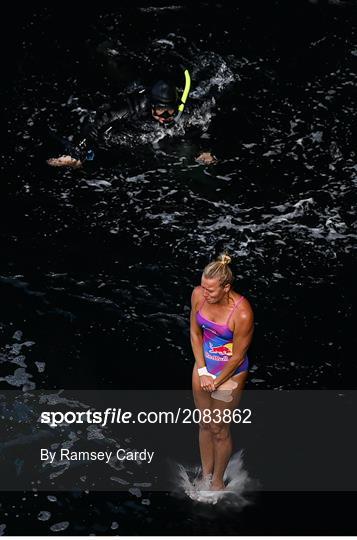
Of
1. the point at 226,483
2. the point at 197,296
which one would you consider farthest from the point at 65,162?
the point at 226,483

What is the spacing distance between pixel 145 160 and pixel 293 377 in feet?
12.3

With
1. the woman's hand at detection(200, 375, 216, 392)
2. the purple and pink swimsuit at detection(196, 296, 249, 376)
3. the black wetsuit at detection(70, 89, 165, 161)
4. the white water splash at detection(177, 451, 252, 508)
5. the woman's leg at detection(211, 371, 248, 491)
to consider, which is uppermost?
the black wetsuit at detection(70, 89, 165, 161)

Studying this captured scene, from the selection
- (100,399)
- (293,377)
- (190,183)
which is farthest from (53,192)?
(293,377)

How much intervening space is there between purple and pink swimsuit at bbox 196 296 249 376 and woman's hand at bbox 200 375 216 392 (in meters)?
0.13

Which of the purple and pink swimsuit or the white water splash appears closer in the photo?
the purple and pink swimsuit

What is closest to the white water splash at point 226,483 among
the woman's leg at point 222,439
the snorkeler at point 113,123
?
the woman's leg at point 222,439

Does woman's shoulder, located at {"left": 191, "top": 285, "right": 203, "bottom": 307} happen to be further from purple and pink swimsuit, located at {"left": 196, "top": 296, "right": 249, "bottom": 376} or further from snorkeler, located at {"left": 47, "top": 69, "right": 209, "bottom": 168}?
snorkeler, located at {"left": 47, "top": 69, "right": 209, "bottom": 168}

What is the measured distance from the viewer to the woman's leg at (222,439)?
7.61 meters

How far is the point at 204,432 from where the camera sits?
7930 mm

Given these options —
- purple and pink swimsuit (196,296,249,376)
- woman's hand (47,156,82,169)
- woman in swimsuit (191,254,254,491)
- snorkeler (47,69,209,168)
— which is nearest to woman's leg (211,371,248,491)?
woman in swimsuit (191,254,254,491)

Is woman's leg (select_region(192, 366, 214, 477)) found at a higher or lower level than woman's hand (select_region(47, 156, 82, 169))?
lower

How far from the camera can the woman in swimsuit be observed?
283 inches

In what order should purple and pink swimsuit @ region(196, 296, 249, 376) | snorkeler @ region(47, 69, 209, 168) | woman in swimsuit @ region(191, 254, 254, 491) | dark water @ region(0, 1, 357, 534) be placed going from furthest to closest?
snorkeler @ region(47, 69, 209, 168) → dark water @ region(0, 1, 357, 534) → purple and pink swimsuit @ region(196, 296, 249, 376) → woman in swimsuit @ region(191, 254, 254, 491)

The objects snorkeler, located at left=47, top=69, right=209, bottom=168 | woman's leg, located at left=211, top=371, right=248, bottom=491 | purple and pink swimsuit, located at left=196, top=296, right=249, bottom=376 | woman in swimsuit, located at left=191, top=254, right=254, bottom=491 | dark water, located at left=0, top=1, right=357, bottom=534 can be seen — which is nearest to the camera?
woman in swimsuit, located at left=191, top=254, right=254, bottom=491
